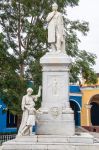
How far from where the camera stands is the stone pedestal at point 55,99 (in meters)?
11.0

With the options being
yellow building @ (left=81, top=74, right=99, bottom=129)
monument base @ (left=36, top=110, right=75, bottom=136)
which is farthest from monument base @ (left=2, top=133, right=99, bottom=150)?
yellow building @ (left=81, top=74, right=99, bottom=129)

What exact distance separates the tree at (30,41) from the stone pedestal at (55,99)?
247 inches

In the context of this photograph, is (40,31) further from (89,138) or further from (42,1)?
(89,138)

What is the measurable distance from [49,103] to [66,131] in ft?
3.41

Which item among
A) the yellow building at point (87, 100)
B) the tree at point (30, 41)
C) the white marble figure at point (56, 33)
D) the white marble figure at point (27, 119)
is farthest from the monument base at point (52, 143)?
the yellow building at point (87, 100)

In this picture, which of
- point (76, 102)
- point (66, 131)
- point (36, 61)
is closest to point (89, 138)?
point (66, 131)

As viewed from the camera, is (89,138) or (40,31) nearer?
(89,138)

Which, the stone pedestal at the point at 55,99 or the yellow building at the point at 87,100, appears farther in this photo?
the yellow building at the point at 87,100

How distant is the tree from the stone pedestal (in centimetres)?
628

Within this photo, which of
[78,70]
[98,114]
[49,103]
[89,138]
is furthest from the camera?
[98,114]

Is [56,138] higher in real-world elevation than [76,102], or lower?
lower

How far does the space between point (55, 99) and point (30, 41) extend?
327 inches

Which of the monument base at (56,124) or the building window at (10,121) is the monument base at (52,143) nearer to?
the monument base at (56,124)

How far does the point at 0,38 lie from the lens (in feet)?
58.0
